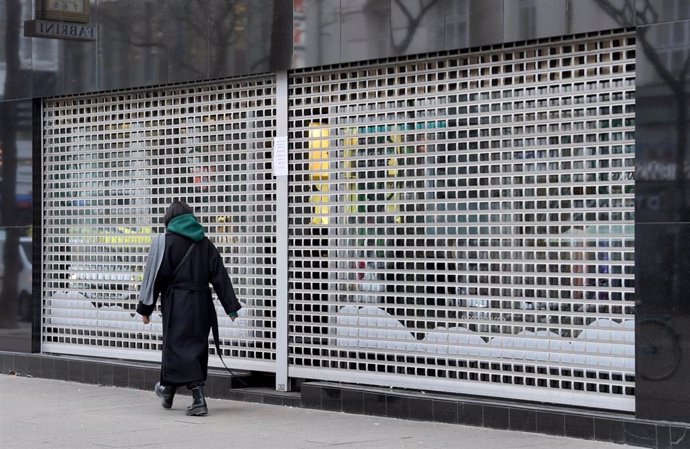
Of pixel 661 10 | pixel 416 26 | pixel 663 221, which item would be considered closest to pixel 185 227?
pixel 416 26

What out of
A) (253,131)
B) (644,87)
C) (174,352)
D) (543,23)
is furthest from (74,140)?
(644,87)

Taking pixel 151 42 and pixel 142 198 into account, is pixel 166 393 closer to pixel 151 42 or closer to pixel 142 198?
pixel 142 198

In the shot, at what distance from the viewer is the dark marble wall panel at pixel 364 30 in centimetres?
1058

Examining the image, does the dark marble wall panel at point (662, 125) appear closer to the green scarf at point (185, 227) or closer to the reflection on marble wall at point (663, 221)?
the reflection on marble wall at point (663, 221)

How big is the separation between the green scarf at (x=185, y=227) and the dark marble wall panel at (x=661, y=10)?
4118mm

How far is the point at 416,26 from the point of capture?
407 inches

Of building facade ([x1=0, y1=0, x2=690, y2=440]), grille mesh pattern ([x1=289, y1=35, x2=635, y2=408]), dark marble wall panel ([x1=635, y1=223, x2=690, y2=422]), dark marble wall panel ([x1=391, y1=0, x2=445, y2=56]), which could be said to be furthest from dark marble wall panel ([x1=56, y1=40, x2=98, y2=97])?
dark marble wall panel ([x1=635, y1=223, x2=690, y2=422])

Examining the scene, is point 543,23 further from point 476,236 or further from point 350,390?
point 350,390

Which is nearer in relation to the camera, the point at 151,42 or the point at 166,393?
the point at 166,393

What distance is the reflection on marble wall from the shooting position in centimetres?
862

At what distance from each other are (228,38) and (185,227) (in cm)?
227

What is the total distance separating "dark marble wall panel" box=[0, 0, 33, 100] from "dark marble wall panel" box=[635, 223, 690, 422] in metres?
7.73

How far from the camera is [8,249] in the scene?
14180 millimetres

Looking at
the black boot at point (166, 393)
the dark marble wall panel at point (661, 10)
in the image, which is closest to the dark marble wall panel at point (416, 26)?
the dark marble wall panel at point (661, 10)
